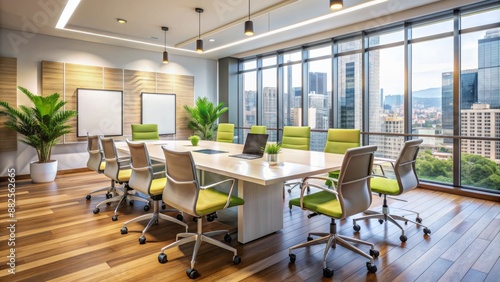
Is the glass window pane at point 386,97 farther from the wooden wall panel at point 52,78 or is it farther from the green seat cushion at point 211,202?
the wooden wall panel at point 52,78

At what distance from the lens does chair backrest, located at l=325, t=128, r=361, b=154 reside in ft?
12.7

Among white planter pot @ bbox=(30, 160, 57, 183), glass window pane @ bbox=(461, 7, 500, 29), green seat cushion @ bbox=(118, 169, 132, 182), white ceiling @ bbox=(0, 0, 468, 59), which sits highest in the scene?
white ceiling @ bbox=(0, 0, 468, 59)

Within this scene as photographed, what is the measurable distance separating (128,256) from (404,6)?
508 centimetres

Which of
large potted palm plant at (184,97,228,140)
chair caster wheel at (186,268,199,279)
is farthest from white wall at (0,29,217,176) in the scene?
chair caster wheel at (186,268,199,279)

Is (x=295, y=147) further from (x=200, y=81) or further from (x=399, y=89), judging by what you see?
(x=200, y=81)

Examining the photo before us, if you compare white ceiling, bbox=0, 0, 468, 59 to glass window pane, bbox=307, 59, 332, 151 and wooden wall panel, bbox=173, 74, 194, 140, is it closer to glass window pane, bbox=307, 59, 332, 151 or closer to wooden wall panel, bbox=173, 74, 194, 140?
glass window pane, bbox=307, 59, 332, 151

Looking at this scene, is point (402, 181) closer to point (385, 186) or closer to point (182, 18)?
point (385, 186)

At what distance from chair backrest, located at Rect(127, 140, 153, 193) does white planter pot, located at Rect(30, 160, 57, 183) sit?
355 cm

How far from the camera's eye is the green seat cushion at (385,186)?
300 centimetres

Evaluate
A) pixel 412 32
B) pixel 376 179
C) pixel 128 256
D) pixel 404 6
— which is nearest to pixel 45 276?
pixel 128 256

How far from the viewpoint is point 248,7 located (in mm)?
4680

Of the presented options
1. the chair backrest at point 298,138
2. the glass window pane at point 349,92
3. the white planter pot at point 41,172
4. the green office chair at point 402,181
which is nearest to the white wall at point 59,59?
the white planter pot at point 41,172

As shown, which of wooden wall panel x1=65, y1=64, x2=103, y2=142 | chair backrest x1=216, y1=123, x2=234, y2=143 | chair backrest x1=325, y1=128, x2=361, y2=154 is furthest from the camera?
wooden wall panel x1=65, y1=64, x2=103, y2=142

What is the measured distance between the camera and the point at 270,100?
7699 mm
